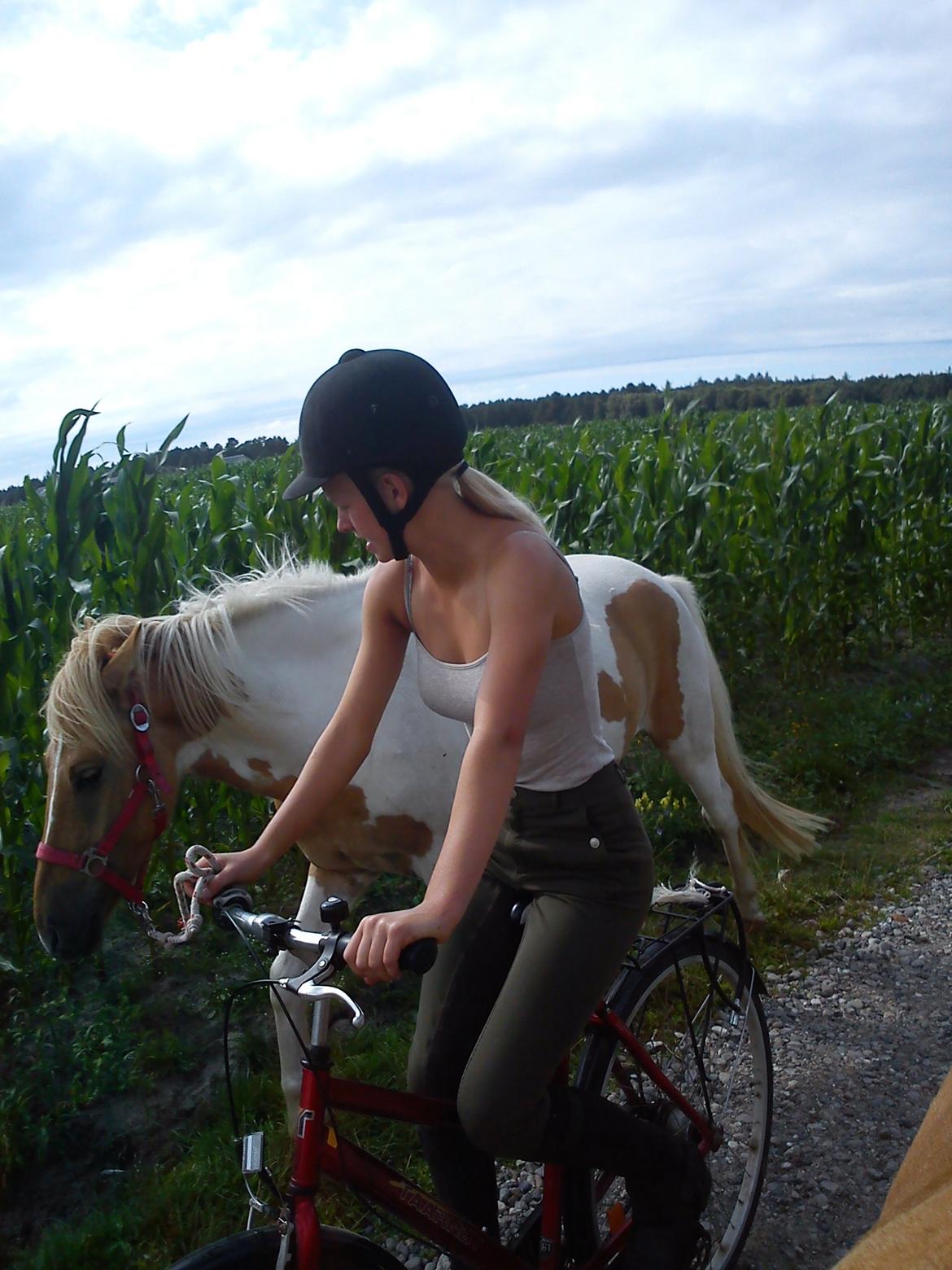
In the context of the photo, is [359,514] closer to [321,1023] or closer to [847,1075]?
[321,1023]

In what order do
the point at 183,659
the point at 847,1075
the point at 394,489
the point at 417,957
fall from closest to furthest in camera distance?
1. the point at 417,957
2. the point at 394,489
3. the point at 183,659
4. the point at 847,1075

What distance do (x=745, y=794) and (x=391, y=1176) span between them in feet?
10.3

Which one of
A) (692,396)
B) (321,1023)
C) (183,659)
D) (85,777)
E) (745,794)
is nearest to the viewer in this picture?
(321,1023)

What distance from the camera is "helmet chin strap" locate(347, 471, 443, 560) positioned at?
6.06 ft

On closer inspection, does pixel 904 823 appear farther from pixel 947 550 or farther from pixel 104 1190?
pixel 947 550

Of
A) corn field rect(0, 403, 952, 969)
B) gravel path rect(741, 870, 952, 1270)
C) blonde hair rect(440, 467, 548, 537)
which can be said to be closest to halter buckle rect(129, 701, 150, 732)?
corn field rect(0, 403, 952, 969)

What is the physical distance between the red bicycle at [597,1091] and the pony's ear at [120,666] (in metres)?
1.19

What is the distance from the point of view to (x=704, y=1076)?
2.61m

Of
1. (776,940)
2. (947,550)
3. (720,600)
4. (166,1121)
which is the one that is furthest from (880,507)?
(166,1121)

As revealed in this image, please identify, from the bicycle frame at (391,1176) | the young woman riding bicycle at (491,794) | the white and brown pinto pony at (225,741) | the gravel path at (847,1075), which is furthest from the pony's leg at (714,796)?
the young woman riding bicycle at (491,794)

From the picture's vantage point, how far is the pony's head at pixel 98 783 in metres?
2.86

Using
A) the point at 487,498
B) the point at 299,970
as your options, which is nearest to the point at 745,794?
the point at 299,970

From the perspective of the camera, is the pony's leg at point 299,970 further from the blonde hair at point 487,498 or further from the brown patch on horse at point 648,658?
the blonde hair at point 487,498

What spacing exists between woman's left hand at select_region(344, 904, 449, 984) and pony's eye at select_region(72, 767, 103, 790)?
1.60m
